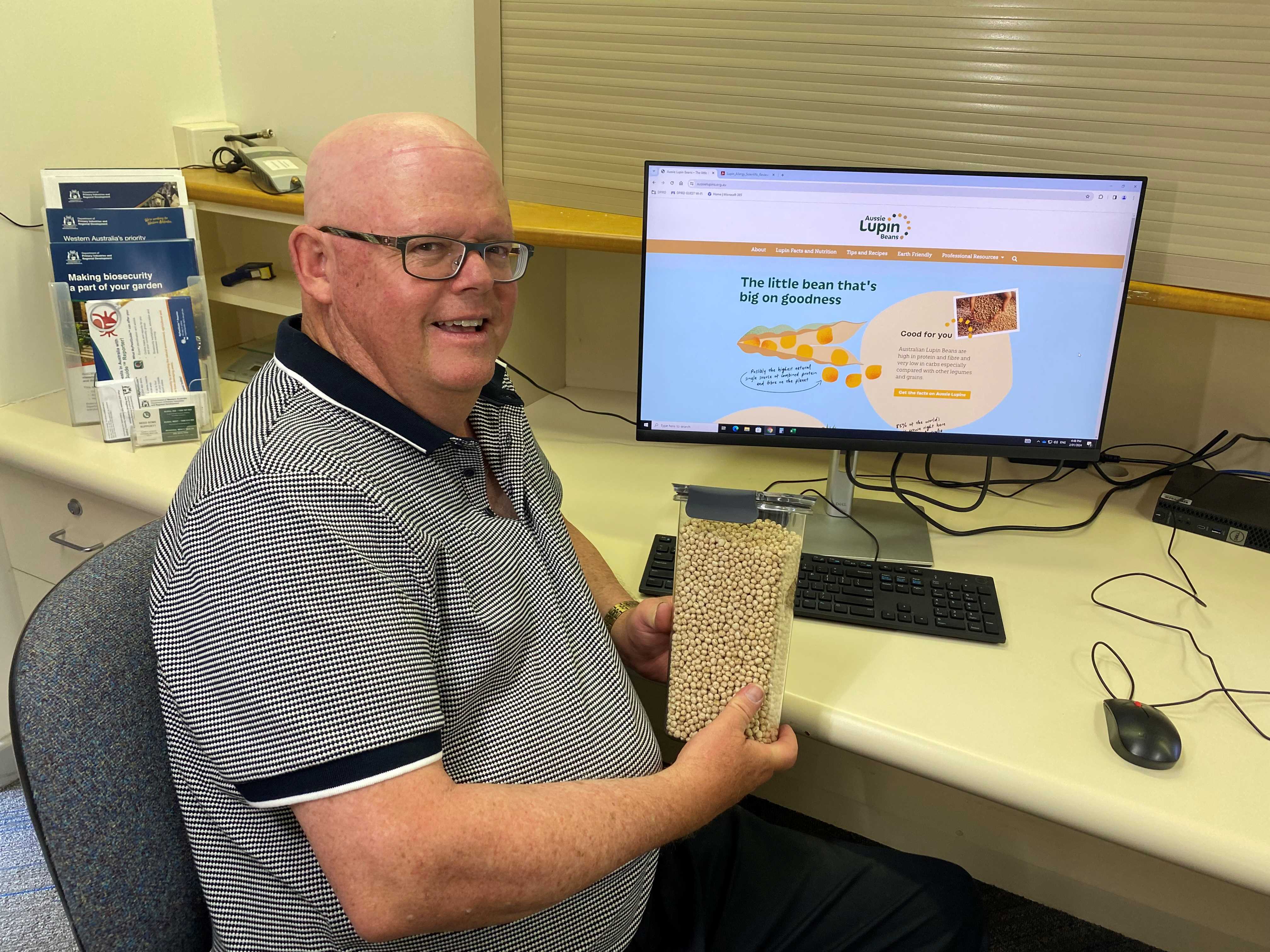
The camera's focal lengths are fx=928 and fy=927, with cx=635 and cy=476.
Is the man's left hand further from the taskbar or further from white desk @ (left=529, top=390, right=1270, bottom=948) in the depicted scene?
the taskbar

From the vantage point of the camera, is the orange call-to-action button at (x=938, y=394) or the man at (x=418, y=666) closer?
the man at (x=418, y=666)

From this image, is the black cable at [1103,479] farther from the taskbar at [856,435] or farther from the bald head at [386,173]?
the bald head at [386,173]

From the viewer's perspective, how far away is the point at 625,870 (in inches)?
38.1

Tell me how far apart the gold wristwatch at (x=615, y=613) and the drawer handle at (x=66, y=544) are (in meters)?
0.98

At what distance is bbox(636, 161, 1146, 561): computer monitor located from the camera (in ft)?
3.92

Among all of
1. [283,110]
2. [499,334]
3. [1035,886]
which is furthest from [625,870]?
[283,110]

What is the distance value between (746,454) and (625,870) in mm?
835

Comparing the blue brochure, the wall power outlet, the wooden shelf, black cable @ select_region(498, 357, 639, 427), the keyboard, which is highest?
the wall power outlet

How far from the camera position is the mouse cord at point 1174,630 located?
102 centimetres

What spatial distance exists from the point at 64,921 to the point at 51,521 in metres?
0.70

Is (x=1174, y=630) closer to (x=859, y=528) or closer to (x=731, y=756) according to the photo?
(x=859, y=528)

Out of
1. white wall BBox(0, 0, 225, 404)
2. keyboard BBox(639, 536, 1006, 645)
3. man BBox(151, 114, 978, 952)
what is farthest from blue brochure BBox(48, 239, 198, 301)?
keyboard BBox(639, 536, 1006, 645)

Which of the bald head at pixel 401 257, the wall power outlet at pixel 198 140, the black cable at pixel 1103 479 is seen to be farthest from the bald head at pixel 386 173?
the wall power outlet at pixel 198 140

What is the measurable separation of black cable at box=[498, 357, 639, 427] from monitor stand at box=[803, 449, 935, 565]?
18.9 inches
